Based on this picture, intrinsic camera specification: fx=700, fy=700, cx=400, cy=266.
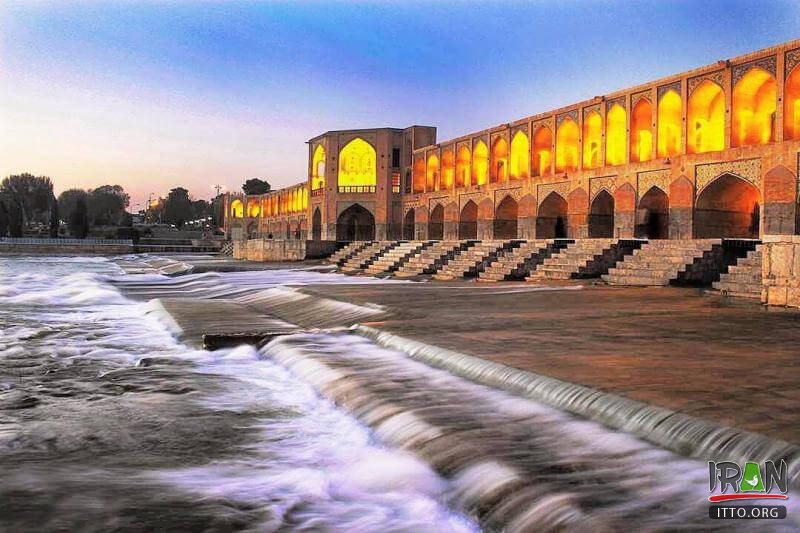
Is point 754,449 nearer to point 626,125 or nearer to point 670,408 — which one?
point 670,408

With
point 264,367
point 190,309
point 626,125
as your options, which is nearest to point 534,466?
point 264,367

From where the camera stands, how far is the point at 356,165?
113ft

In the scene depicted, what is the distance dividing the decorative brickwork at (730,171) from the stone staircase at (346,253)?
33.6 ft

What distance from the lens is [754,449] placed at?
244 cm

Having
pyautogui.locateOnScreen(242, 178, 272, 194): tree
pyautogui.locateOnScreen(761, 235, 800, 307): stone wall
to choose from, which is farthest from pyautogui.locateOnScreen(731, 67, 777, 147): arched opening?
pyautogui.locateOnScreen(242, 178, 272, 194): tree

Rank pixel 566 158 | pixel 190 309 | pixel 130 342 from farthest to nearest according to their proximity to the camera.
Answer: pixel 566 158 < pixel 190 309 < pixel 130 342

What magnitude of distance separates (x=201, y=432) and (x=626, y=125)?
60.4 feet

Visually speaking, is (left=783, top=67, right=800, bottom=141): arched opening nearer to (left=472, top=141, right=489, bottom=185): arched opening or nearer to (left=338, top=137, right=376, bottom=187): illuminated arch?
(left=472, top=141, right=489, bottom=185): arched opening

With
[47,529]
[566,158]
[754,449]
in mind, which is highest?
[566,158]

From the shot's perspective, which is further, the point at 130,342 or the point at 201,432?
the point at 130,342

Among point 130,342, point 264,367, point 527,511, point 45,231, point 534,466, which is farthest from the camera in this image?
point 45,231

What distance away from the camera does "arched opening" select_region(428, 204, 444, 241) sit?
1196 inches

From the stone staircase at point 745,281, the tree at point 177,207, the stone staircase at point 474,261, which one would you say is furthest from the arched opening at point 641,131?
the tree at point 177,207

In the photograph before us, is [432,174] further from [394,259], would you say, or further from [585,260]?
[585,260]
